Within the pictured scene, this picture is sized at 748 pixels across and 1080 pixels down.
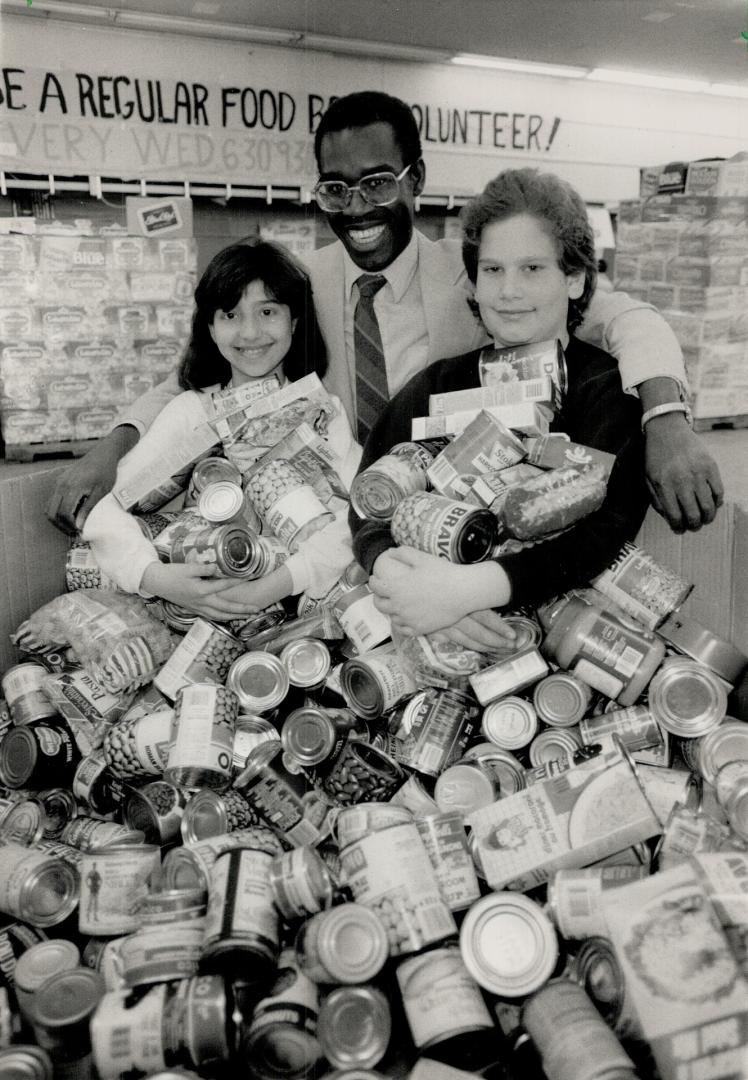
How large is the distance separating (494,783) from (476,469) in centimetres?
51

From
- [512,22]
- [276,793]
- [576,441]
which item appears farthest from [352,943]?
[512,22]

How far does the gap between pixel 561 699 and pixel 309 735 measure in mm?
427

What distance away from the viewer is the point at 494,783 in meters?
1.29

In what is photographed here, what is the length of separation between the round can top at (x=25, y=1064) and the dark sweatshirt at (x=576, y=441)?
2.75 feet

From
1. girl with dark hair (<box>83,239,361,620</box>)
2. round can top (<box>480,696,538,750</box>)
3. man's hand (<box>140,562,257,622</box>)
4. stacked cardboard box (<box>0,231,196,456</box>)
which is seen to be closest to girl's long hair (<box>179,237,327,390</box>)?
girl with dark hair (<box>83,239,361,620</box>)

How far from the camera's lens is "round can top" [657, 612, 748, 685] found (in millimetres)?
1422

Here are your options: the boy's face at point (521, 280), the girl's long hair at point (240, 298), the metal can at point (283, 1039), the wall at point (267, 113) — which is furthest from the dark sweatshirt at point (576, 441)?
the wall at point (267, 113)

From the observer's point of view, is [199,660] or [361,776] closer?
[361,776]

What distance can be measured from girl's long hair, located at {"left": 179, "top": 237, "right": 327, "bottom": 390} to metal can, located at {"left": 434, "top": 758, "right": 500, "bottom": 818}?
1.00 meters

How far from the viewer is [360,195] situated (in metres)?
1.81

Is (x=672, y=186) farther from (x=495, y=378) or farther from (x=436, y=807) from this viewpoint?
(x=436, y=807)

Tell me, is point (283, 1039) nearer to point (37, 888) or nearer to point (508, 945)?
point (508, 945)

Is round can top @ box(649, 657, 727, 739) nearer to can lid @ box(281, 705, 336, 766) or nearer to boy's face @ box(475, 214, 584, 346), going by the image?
can lid @ box(281, 705, 336, 766)

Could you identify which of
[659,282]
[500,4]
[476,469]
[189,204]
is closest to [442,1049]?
[476,469]
